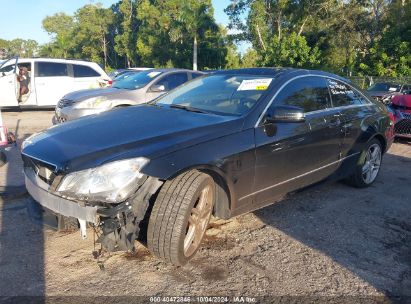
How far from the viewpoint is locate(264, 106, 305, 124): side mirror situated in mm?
3480

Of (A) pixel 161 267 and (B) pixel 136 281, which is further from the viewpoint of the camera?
(A) pixel 161 267

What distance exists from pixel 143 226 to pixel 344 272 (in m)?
1.63

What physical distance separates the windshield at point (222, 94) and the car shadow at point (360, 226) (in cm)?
118

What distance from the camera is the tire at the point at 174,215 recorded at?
2871 mm

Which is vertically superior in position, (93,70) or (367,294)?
(93,70)

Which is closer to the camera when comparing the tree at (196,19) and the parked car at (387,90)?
the parked car at (387,90)

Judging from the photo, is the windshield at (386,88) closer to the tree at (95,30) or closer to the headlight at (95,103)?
the headlight at (95,103)

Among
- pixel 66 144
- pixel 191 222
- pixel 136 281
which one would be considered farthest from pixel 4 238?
pixel 191 222

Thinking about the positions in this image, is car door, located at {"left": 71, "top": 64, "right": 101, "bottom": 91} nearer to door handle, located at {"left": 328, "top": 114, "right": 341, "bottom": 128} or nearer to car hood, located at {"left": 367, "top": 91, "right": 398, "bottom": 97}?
car hood, located at {"left": 367, "top": 91, "right": 398, "bottom": 97}

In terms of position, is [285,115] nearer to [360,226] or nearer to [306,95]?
[306,95]

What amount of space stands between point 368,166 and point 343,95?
112 cm

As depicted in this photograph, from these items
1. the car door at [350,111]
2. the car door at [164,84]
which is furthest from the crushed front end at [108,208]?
the car door at [164,84]

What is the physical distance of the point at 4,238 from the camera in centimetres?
345

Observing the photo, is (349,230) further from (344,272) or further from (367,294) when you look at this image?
(367,294)
